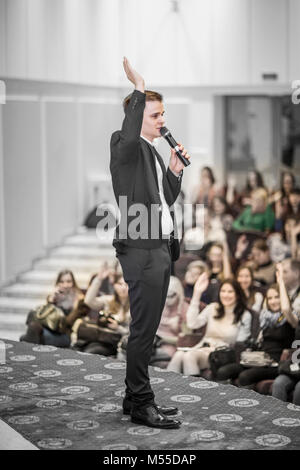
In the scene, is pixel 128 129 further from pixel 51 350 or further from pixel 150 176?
pixel 51 350

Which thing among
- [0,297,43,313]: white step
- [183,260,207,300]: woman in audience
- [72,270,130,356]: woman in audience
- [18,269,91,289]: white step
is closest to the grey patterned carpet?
[72,270,130,356]: woman in audience

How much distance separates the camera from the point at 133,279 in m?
3.98

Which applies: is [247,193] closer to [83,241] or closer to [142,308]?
[83,241]

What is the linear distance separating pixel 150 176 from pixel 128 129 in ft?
0.87

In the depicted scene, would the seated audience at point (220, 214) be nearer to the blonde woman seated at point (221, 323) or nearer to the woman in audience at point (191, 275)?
the woman in audience at point (191, 275)

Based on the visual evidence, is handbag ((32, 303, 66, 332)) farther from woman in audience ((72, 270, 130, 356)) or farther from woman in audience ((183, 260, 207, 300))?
woman in audience ((183, 260, 207, 300))

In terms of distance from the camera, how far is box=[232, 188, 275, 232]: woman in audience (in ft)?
28.8

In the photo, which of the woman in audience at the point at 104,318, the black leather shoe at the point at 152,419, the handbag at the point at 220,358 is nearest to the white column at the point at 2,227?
the woman in audience at the point at 104,318

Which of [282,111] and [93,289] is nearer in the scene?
[93,289]

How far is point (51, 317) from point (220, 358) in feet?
4.64

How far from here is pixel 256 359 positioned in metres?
5.79

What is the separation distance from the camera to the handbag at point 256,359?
5.72 m

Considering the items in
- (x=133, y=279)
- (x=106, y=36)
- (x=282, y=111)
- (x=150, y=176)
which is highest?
(x=106, y=36)
